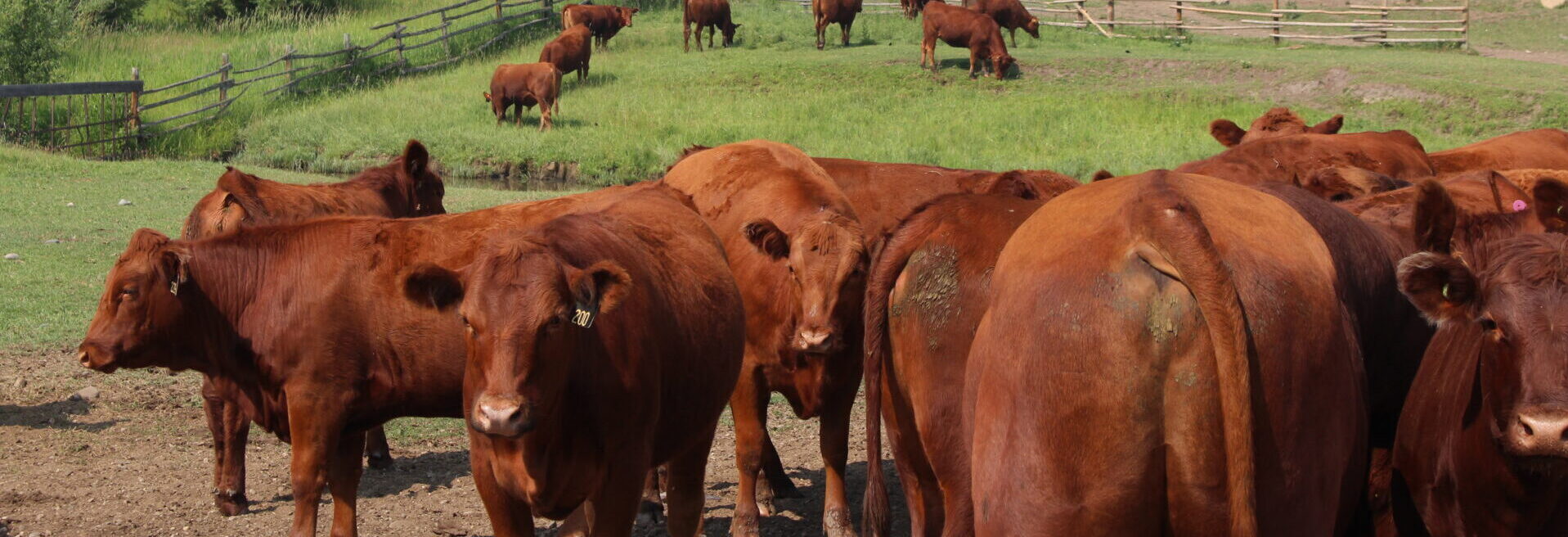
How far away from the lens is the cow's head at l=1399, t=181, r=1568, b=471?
404 cm

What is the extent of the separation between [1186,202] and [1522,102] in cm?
2552

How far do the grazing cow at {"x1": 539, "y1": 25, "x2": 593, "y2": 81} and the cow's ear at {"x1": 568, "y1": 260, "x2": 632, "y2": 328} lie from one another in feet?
98.1

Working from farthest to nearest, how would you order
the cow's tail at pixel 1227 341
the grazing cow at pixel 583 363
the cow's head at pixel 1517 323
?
the grazing cow at pixel 583 363 → the cow's head at pixel 1517 323 → the cow's tail at pixel 1227 341

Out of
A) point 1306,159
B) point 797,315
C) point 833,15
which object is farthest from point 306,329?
point 833,15

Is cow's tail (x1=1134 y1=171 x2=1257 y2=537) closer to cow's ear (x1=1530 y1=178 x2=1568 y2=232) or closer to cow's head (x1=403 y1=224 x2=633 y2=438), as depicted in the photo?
cow's head (x1=403 y1=224 x2=633 y2=438)

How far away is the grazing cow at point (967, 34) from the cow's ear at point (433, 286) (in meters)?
28.9

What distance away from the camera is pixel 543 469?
544 centimetres

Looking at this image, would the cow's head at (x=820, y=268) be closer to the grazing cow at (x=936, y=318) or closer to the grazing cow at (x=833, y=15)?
the grazing cow at (x=936, y=318)

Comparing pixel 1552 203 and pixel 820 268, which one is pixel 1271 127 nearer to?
pixel 1552 203

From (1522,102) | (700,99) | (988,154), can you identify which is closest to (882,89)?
(700,99)

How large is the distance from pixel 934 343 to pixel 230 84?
31.1 metres

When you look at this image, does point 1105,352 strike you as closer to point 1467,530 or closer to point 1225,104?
point 1467,530

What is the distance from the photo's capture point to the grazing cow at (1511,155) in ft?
37.5

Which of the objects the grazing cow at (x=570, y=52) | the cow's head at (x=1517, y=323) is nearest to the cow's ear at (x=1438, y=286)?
the cow's head at (x=1517, y=323)
